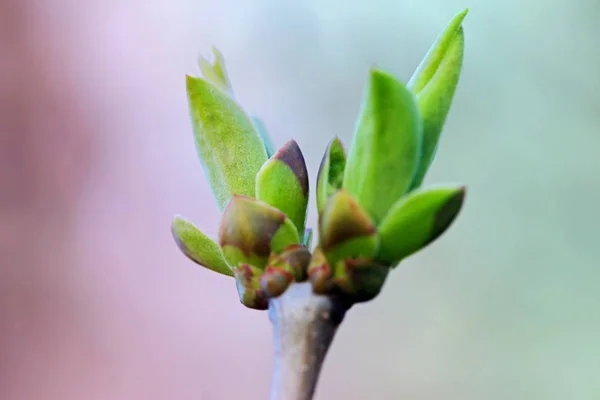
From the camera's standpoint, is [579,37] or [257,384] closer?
[257,384]

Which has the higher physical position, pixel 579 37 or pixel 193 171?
pixel 579 37

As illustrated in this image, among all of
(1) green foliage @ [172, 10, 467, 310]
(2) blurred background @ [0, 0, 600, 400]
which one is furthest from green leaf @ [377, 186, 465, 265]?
(2) blurred background @ [0, 0, 600, 400]

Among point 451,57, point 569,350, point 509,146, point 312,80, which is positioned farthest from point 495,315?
point 451,57

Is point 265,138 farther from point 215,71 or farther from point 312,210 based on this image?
point 312,210

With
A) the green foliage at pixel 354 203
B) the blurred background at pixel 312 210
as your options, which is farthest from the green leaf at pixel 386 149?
the blurred background at pixel 312 210

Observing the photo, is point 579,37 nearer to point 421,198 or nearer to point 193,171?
point 193,171

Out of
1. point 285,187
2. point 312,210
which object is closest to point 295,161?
point 285,187
